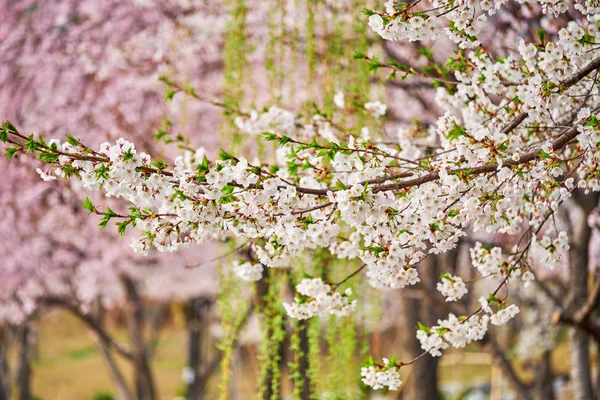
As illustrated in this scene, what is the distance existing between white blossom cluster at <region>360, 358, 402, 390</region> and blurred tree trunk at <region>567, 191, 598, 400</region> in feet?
8.89

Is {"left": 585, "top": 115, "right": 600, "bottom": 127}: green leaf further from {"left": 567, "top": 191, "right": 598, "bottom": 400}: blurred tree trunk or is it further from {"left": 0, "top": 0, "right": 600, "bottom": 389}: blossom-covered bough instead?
{"left": 567, "top": 191, "right": 598, "bottom": 400}: blurred tree trunk

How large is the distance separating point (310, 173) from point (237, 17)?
180 cm

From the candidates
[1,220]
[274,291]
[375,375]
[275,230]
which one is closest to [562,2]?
[275,230]

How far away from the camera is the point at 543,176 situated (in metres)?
1.93

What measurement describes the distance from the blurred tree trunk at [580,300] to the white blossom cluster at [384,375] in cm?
271

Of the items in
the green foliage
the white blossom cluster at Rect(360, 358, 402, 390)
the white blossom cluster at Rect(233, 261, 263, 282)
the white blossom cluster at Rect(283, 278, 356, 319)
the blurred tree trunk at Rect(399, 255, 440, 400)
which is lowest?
the white blossom cluster at Rect(360, 358, 402, 390)

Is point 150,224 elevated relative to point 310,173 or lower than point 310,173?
lower

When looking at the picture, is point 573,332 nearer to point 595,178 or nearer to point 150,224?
point 595,178

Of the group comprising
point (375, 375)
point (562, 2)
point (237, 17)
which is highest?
point (237, 17)

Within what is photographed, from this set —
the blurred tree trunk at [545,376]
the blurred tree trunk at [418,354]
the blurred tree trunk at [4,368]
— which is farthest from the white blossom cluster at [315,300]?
the blurred tree trunk at [4,368]

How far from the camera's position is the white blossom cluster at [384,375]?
207cm

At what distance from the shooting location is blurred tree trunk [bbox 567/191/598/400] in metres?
4.32

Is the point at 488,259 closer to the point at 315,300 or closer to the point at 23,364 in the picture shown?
the point at 315,300

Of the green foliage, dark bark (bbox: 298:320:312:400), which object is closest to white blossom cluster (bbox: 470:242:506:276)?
dark bark (bbox: 298:320:312:400)
